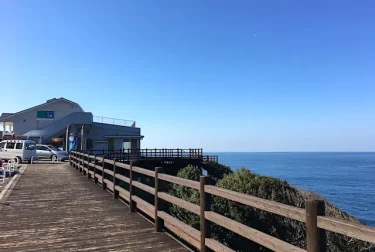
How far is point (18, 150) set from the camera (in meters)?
29.1

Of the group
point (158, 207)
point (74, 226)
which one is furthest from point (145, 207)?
point (74, 226)

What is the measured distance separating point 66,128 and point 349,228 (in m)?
42.6

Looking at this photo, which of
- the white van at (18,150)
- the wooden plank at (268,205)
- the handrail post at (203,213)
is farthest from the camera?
the white van at (18,150)

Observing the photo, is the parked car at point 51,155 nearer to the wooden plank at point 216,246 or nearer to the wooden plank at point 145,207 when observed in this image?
the wooden plank at point 145,207

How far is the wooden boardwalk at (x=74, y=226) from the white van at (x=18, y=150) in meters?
19.9

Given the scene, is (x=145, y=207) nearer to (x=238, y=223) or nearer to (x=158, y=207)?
(x=158, y=207)

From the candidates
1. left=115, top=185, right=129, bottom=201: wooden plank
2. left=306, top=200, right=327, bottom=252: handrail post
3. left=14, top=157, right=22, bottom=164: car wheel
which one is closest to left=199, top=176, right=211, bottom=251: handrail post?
left=306, top=200, right=327, bottom=252: handrail post

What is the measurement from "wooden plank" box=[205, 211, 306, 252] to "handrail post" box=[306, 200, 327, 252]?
0.42 feet

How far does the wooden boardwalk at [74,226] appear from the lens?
5511 mm

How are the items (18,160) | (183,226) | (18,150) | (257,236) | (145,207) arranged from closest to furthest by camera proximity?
(257,236) → (183,226) → (145,207) → (18,160) → (18,150)

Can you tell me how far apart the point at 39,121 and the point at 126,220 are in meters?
43.3

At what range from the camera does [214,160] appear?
43750 mm

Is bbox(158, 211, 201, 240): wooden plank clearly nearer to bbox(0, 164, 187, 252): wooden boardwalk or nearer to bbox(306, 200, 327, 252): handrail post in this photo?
bbox(0, 164, 187, 252): wooden boardwalk

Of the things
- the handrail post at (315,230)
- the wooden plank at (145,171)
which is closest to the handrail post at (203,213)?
the handrail post at (315,230)
